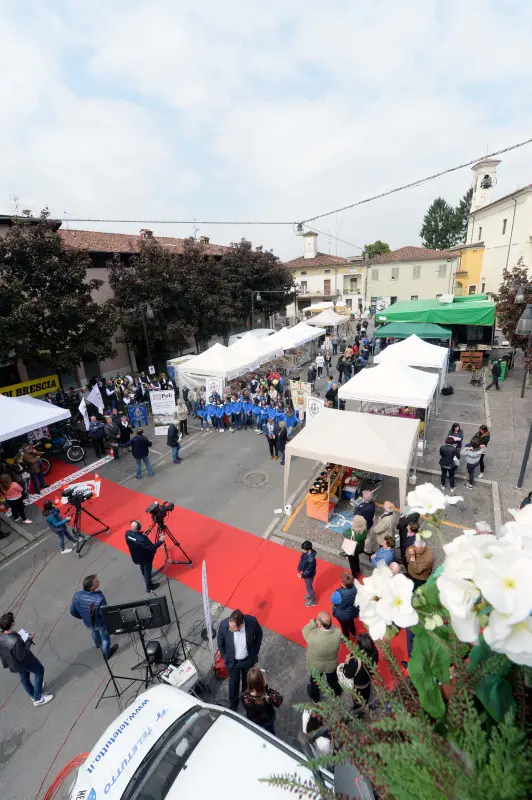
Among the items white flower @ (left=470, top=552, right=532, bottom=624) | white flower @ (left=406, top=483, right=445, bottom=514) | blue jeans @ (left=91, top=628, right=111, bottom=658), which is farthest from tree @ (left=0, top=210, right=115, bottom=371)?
white flower @ (left=470, top=552, right=532, bottom=624)

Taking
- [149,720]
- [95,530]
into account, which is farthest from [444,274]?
[149,720]

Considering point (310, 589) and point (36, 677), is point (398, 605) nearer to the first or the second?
point (310, 589)

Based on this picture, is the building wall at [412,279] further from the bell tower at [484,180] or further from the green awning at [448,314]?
the green awning at [448,314]

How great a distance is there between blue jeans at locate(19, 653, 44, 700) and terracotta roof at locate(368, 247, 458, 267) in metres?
46.6

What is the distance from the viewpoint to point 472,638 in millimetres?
1088

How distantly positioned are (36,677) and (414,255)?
49.1 meters

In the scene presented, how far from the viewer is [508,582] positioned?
985mm

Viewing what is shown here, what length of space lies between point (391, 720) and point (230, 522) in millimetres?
7696

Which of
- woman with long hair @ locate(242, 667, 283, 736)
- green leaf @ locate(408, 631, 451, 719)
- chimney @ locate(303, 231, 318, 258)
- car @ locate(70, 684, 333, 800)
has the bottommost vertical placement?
woman with long hair @ locate(242, 667, 283, 736)

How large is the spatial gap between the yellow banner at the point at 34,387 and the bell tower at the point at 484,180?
136ft

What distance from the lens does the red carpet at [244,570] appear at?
20.6 feet

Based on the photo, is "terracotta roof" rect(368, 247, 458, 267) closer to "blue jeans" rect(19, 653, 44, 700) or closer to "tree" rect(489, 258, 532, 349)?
"tree" rect(489, 258, 532, 349)

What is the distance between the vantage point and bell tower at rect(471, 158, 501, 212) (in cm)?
3691

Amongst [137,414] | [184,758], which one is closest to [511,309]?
[137,414]
